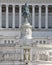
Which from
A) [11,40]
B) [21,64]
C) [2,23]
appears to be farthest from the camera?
[2,23]

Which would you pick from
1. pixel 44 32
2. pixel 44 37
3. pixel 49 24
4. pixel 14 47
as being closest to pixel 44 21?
pixel 49 24

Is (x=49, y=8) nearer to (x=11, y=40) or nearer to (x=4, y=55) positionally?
(x=11, y=40)

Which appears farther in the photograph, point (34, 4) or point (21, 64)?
point (34, 4)

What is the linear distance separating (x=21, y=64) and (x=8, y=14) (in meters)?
38.3

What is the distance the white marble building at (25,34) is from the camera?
7319 centimetres

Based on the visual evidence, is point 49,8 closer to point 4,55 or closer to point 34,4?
point 34,4

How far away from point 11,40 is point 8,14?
17138mm

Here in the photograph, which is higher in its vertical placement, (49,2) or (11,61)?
(49,2)

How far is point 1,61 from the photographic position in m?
71.2

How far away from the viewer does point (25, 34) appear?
79.7m

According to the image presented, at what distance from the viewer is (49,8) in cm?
10831

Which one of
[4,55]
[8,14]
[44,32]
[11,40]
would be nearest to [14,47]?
[4,55]

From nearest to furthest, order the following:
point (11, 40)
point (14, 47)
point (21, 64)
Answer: point (21, 64)
point (14, 47)
point (11, 40)

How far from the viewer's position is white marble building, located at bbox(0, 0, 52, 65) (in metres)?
73.2
